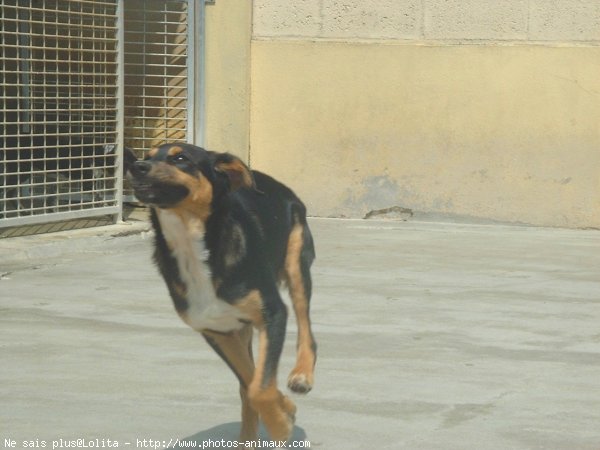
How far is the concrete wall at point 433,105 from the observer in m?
12.4

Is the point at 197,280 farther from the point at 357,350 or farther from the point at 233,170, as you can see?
the point at 357,350

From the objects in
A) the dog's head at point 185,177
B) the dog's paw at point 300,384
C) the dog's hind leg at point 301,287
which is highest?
the dog's head at point 185,177

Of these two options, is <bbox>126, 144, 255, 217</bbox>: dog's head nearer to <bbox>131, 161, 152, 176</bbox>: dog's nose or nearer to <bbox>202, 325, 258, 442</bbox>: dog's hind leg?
<bbox>131, 161, 152, 176</bbox>: dog's nose

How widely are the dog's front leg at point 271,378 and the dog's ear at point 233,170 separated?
1.59 ft

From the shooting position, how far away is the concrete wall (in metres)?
12.4

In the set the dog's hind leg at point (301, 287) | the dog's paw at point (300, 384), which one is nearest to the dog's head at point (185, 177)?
the dog's hind leg at point (301, 287)

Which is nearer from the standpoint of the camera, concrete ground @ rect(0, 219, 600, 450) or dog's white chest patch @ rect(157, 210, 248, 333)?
dog's white chest patch @ rect(157, 210, 248, 333)

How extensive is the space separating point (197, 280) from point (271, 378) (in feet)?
1.59

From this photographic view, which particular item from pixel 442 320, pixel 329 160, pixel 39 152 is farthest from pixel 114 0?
pixel 442 320

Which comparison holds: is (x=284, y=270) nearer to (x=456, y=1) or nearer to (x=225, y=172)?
(x=225, y=172)

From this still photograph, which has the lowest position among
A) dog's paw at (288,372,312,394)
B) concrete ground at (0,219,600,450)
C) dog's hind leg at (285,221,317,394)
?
concrete ground at (0,219,600,450)

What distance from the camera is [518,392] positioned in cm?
624

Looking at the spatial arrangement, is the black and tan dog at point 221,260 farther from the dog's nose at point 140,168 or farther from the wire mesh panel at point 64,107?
the wire mesh panel at point 64,107


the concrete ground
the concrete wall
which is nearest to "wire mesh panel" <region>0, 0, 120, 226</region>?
the concrete ground
